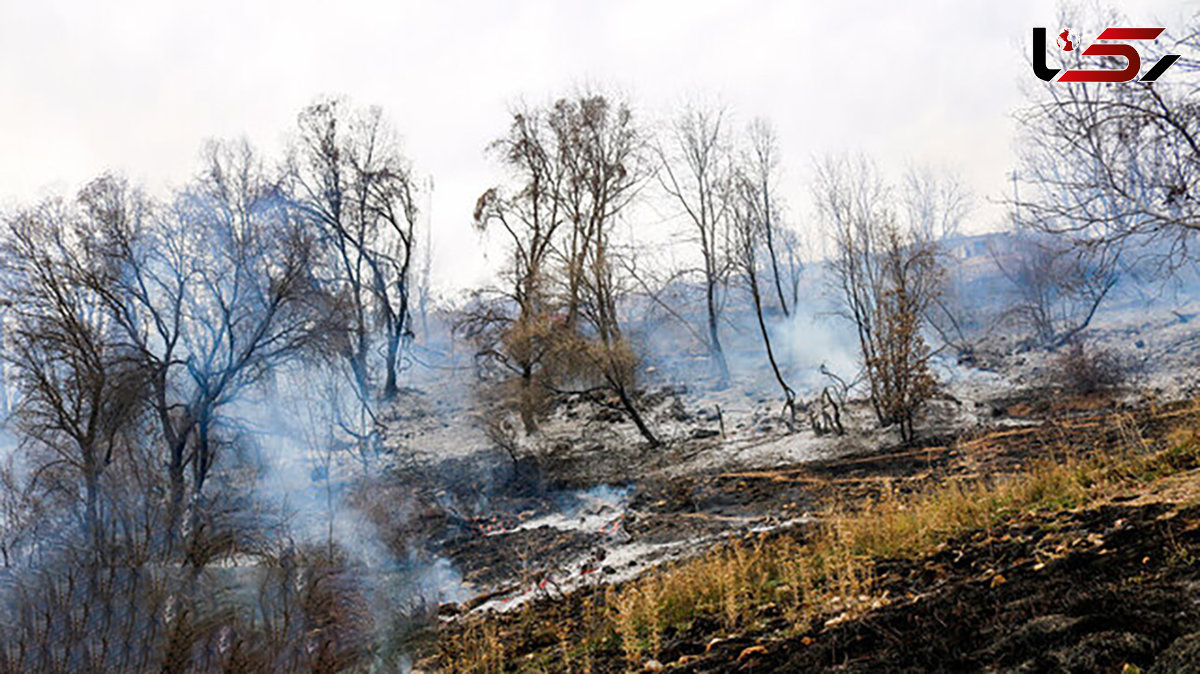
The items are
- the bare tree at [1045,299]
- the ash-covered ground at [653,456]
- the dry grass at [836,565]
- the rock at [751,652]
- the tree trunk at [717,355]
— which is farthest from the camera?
the tree trunk at [717,355]

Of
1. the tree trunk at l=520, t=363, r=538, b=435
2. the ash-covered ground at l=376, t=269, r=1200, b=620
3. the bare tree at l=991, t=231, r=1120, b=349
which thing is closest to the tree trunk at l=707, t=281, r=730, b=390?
the ash-covered ground at l=376, t=269, r=1200, b=620

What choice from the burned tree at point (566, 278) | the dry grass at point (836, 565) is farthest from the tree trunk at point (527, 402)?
the dry grass at point (836, 565)

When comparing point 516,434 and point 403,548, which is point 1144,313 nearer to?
point 516,434

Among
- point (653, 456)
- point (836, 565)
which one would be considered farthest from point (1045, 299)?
point (836, 565)

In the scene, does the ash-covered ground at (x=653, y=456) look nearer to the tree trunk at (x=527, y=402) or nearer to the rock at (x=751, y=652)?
the tree trunk at (x=527, y=402)

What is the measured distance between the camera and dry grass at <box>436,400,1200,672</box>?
5.49 metres

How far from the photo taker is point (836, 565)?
5.57 m

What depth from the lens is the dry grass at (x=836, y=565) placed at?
18.0ft

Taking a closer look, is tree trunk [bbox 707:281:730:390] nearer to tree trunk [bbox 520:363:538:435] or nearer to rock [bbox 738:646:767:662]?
tree trunk [bbox 520:363:538:435]

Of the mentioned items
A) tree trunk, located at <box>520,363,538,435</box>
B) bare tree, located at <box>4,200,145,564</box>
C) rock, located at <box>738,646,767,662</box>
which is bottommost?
rock, located at <box>738,646,767,662</box>

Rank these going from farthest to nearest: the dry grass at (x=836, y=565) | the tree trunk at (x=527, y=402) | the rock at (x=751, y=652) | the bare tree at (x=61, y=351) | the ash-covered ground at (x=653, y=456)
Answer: the tree trunk at (x=527, y=402), the bare tree at (x=61, y=351), the ash-covered ground at (x=653, y=456), the dry grass at (x=836, y=565), the rock at (x=751, y=652)

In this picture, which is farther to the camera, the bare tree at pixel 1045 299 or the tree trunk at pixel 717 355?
the tree trunk at pixel 717 355

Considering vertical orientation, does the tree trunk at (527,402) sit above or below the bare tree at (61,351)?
below

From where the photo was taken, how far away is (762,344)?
1358 inches
